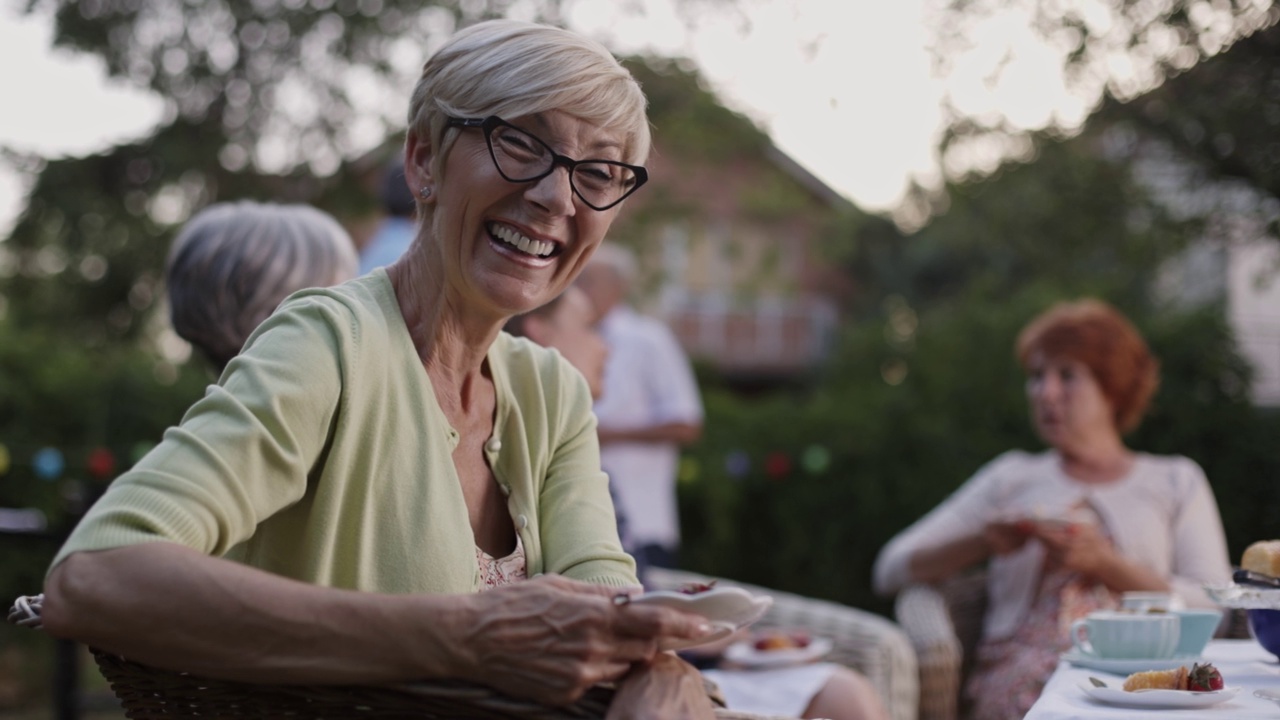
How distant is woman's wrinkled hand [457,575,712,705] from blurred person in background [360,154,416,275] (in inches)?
101

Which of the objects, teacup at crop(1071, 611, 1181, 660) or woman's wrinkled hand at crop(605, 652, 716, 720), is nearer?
woman's wrinkled hand at crop(605, 652, 716, 720)

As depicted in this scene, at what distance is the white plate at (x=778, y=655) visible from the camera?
9.81ft

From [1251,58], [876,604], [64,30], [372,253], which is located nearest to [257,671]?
[372,253]

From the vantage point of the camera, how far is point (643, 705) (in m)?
1.29

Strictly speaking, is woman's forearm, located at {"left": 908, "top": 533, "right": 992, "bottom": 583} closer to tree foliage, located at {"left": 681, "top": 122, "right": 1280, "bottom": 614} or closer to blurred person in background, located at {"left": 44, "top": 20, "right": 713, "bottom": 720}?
tree foliage, located at {"left": 681, "top": 122, "right": 1280, "bottom": 614}

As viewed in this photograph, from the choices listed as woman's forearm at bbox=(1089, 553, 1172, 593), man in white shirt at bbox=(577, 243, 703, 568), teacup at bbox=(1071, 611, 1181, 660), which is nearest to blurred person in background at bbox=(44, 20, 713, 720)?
teacup at bbox=(1071, 611, 1181, 660)

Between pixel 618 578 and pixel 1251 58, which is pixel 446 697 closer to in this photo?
pixel 618 578

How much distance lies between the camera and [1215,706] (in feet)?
6.03

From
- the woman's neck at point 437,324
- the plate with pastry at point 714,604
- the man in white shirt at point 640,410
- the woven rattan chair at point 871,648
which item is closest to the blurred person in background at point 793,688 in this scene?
the woven rattan chair at point 871,648

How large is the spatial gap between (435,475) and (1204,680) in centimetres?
116

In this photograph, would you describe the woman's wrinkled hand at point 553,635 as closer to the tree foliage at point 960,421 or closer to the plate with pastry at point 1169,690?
the plate with pastry at point 1169,690

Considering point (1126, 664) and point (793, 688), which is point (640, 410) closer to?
point (793, 688)

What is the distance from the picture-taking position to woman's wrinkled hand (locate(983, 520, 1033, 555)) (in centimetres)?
359

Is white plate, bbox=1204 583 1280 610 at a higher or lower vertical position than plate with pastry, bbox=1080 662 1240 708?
higher
